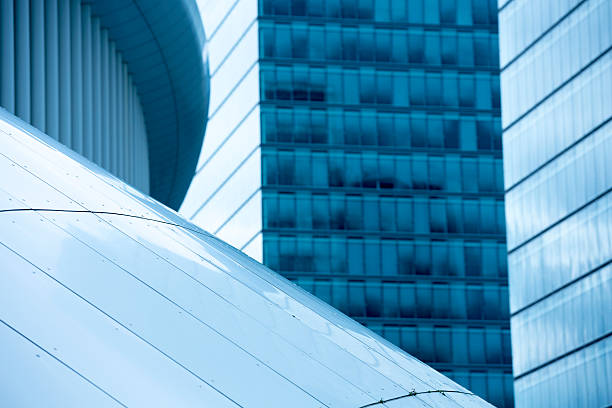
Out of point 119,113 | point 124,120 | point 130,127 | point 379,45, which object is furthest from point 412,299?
point 119,113

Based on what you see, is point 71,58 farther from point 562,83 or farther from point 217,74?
point 217,74

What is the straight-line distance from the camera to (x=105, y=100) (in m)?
32.6

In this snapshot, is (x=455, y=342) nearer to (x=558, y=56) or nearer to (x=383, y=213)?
(x=383, y=213)

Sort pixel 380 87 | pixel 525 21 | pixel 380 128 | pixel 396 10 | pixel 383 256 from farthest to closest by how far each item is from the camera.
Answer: pixel 396 10, pixel 380 87, pixel 380 128, pixel 383 256, pixel 525 21

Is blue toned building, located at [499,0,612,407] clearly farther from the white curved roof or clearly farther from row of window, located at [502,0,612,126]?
the white curved roof

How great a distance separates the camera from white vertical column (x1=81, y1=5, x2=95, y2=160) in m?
30.3

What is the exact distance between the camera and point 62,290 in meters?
10.2

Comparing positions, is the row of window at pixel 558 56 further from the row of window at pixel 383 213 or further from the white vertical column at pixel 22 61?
the row of window at pixel 383 213

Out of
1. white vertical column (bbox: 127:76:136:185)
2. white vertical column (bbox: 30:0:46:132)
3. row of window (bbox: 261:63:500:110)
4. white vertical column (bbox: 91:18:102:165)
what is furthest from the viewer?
row of window (bbox: 261:63:500:110)

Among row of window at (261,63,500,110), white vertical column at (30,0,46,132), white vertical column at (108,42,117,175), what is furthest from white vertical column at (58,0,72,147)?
row of window at (261,63,500,110)

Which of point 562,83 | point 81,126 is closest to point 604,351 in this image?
point 562,83

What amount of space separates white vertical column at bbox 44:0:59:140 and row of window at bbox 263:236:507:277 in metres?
59.7

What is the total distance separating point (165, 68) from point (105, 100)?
504 centimetres

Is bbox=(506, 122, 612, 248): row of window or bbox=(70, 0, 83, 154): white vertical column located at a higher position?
bbox=(506, 122, 612, 248): row of window
